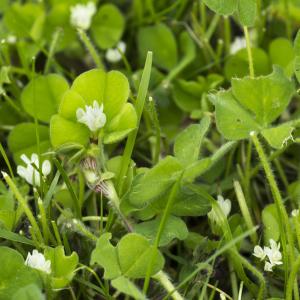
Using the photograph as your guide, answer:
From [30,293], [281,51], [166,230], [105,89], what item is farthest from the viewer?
[281,51]

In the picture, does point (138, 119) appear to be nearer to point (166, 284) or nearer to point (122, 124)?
point (122, 124)

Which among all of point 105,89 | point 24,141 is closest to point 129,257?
point 105,89

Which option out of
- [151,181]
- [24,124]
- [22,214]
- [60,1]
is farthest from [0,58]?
[151,181]

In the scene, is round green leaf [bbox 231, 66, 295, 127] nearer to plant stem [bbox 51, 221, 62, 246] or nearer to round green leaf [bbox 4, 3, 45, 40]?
plant stem [bbox 51, 221, 62, 246]

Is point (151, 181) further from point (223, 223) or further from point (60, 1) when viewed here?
point (60, 1)

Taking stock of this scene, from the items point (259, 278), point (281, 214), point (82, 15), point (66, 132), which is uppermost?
point (82, 15)

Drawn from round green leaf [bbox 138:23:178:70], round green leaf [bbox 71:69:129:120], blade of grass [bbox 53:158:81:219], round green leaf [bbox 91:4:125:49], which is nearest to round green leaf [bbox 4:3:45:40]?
round green leaf [bbox 91:4:125:49]

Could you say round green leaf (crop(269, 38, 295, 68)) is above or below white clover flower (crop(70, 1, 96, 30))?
below
